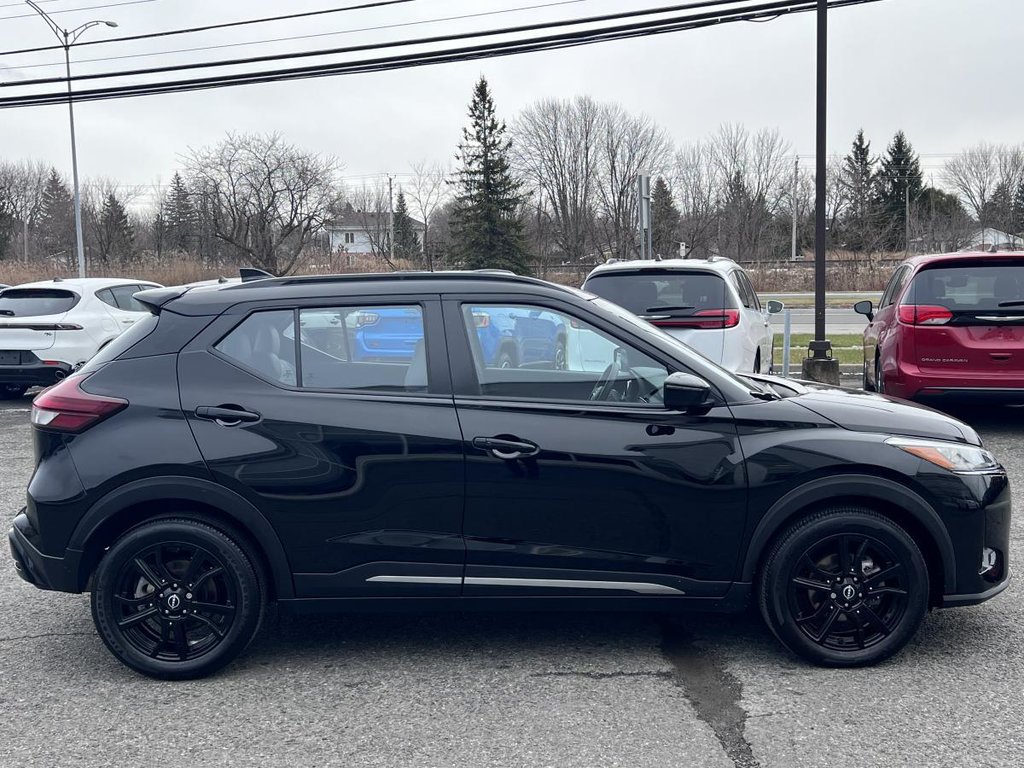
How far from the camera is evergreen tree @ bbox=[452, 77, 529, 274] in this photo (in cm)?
4822

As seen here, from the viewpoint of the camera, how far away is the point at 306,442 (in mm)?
3945

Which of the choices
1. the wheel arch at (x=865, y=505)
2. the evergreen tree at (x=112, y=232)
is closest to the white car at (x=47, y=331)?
the wheel arch at (x=865, y=505)

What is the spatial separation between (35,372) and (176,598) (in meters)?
9.51

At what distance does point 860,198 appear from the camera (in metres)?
68.5

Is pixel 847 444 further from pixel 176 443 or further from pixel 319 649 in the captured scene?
pixel 176 443

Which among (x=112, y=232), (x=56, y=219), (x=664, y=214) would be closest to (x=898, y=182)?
(x=664, y=214)

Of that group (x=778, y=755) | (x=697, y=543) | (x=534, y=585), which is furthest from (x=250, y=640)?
(x=778, y=755)

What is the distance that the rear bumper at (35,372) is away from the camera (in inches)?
478

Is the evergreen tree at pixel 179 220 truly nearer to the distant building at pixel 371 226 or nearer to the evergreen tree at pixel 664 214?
the distant building at pixel 371 226

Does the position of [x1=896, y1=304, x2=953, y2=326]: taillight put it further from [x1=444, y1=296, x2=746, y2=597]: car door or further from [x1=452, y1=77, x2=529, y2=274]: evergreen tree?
[x1=452, y1=77, x2=529, y2=274]: evergreen tree

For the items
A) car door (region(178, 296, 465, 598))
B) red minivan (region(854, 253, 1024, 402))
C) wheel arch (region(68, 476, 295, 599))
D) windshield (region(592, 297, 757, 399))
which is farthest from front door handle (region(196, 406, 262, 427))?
red minivan (region(854, 253, 1024, 402))

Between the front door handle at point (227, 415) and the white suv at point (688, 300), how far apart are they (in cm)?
498

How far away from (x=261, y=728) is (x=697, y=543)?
1.90 meters

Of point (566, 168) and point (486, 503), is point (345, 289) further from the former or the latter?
point (566, 168)
